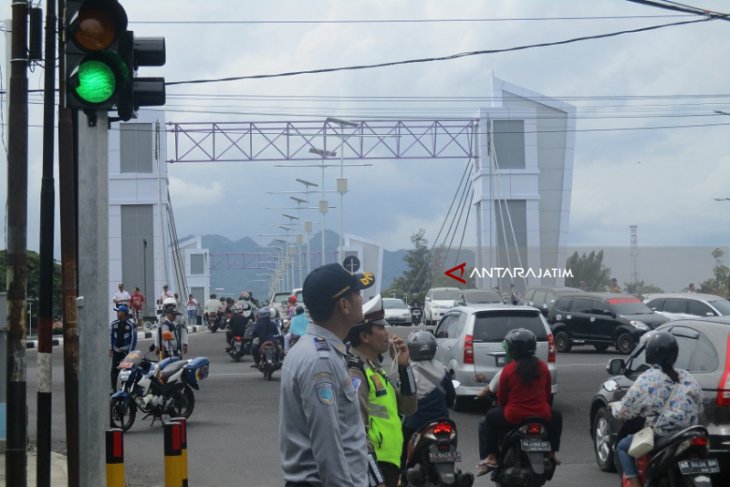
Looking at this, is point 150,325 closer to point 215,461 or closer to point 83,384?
point 215,461

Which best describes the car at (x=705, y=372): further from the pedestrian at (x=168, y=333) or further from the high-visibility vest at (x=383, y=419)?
the pedestrian at (x=168, y=333)

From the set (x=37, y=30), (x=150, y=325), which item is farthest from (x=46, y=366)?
(x=150, y=325)

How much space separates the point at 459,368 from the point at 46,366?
8.77 metres

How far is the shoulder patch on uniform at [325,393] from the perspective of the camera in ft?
13.8

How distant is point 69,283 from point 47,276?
0.46 meters

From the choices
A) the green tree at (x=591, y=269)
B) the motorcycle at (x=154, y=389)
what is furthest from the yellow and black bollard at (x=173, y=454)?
the green tree at (x=591, y=269)

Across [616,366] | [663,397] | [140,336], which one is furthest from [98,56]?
[140,336]

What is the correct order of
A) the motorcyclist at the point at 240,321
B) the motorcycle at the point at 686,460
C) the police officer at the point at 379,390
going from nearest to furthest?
1. the police officer at the point at 379,390
2. the motorcycle at the point at 686,460
3. the motorcyclist at the point at 240,321

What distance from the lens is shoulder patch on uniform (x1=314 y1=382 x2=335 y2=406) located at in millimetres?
4191

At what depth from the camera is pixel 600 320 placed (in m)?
30.3

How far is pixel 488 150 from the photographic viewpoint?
2298 inches

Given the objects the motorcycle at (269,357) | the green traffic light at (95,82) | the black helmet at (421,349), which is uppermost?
the green traffic light at (95,82)

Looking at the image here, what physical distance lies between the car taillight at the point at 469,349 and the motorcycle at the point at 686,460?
29.5 ft

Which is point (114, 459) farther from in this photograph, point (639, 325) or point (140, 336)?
point (140, 336)
